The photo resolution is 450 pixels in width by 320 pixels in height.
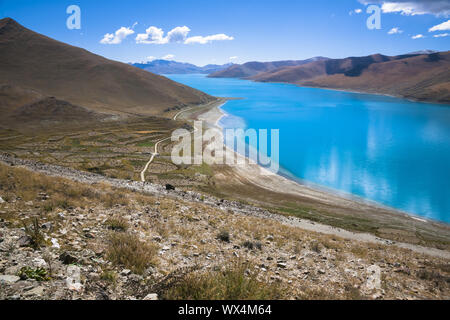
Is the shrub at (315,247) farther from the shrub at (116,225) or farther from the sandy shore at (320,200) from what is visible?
the shrub at (116,225)

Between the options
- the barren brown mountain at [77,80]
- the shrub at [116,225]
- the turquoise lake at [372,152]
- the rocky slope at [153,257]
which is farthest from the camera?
the barren brown mountain at [77,80]

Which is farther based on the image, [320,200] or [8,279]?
[320,200]

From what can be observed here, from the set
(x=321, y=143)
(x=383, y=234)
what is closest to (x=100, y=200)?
(x=383, y=234)

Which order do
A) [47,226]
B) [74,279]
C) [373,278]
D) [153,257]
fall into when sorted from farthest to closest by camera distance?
[373,278] → [47,226] → [153,257] → [74,279]

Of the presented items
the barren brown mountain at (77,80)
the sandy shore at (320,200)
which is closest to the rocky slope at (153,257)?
the sandy shore at (320,200)

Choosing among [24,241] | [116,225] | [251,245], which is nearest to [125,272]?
[24,241]

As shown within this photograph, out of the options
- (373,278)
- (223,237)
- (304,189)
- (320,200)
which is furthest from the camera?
(304,189)

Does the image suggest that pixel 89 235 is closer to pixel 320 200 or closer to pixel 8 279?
pixel 8 279
